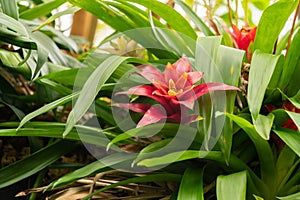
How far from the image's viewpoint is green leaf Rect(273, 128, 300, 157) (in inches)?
24.2

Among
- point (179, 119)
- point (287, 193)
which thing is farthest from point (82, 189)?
point (287, 193)

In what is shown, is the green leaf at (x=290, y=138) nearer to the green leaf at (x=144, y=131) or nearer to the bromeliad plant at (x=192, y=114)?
the bromeliad plant at (x=192, y=114)

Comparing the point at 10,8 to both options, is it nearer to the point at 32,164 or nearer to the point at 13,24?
the point at 13,24

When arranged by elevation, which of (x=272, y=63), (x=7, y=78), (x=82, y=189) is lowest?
(x=82, y=189)

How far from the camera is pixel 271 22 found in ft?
2.38

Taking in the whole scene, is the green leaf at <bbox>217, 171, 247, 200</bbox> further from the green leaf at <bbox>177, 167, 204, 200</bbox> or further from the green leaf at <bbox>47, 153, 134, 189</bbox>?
the green leaf at <bbox>47, 153, 134, 189</bbox>

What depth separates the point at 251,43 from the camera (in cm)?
87

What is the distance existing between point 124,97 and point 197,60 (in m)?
0.23

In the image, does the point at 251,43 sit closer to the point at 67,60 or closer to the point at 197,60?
the point at 197,60

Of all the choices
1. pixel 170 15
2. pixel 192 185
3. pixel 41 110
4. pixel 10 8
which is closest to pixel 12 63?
pixel 10 8

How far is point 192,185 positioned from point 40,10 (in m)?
0.58

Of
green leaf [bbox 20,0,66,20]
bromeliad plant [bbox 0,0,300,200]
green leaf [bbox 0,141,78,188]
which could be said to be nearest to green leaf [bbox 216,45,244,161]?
bromeliad plant [bbox 0,0,300,200]

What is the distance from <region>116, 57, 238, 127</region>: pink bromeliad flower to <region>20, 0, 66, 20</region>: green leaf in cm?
39

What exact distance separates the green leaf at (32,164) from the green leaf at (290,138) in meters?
0.41
